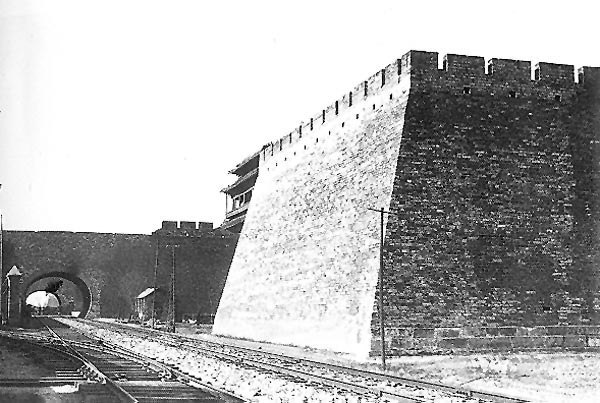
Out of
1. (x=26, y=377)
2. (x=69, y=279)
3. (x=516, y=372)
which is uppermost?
(x=69, y=279)

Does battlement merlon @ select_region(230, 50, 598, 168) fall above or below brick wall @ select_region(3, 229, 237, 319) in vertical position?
above

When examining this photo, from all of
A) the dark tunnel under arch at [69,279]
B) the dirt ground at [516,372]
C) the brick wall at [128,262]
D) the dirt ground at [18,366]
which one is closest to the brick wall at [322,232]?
the dirt ground at [516,372]

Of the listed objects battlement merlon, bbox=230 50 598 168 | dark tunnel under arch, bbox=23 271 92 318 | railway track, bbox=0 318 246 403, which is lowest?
railway track, bbox=0 318 246 403

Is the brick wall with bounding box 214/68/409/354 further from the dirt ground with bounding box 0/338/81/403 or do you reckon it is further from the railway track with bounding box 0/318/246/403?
the dirt ground with bounding box 0/338/81/403

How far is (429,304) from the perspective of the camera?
18312 millimetres

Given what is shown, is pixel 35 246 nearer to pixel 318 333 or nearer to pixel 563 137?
pixel 318 333

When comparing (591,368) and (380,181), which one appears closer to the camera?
(591,368)

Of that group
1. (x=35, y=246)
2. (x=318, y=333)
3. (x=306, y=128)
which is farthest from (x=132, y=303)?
(x=318, y=333)

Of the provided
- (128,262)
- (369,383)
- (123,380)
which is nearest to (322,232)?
(369,383)

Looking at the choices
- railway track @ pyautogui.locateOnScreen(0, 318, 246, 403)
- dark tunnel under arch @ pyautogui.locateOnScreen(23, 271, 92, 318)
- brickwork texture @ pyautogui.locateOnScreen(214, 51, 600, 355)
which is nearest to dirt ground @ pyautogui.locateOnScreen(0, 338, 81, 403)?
railway track @ pyautogui.locateOnScreen(0, 318, 246, 403)

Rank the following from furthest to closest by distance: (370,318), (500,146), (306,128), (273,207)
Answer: (273,207)
(306,128)
(500,146)
(370,318)

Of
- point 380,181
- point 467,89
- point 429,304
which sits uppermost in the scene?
point 467,89

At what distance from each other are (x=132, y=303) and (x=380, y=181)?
2709 cm

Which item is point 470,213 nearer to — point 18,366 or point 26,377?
point 18,366
